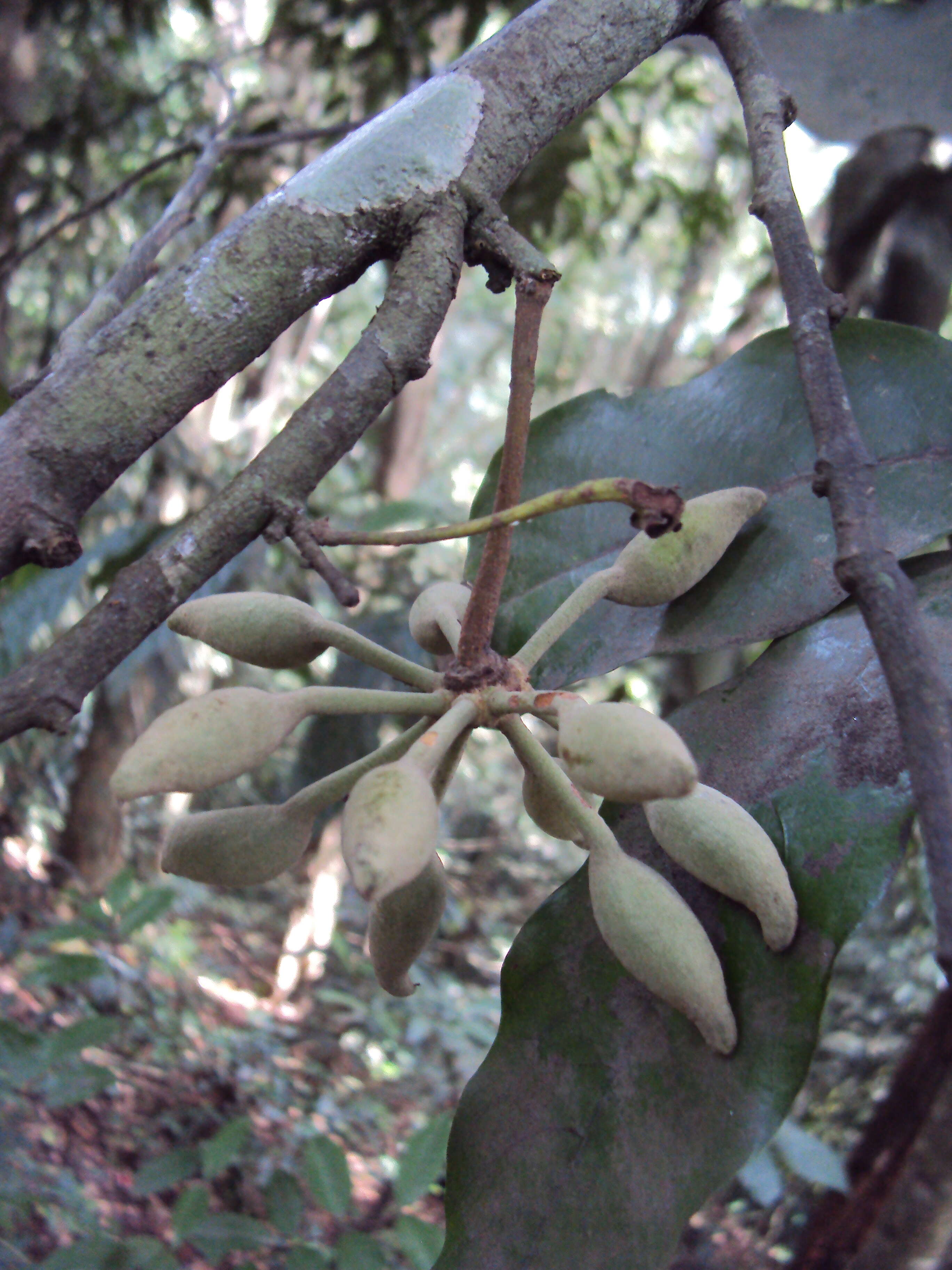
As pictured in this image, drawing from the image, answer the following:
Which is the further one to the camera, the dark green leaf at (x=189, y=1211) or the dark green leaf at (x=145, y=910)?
the dark green leaf at (x=145, y=910)

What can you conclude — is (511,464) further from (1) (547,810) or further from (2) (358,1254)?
(2) (358,1254)

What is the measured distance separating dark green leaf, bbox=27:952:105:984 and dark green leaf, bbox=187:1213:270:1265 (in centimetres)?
45

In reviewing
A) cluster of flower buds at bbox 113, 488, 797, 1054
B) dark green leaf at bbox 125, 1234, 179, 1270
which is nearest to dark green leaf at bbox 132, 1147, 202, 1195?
dark green leaf at bbox 125, 1234, 179, 1270

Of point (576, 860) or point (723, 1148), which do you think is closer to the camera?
point (723, 1148)

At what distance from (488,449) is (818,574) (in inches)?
432

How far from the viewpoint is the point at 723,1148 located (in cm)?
61

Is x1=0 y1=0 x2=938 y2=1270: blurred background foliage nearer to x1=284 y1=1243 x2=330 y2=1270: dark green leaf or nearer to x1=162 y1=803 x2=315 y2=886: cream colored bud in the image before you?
x1=284 y1=1243 x2=330 y2=1270: dark green leaf

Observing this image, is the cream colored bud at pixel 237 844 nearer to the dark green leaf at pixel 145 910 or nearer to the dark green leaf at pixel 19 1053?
the dark green leaf at pixel 19 1053

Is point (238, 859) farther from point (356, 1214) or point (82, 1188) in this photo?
point (82, 1188)

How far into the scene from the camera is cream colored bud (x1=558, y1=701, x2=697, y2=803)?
50 centimetres

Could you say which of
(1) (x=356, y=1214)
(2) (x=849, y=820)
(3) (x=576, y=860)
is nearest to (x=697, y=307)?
(3) (x=576, y=860)

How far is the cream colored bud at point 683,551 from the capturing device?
73cm

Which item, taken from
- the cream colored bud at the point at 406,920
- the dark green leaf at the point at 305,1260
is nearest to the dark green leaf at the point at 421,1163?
the dark green leaf at the point at 305,1260

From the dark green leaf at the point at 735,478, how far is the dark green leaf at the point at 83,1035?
116 centimetres
